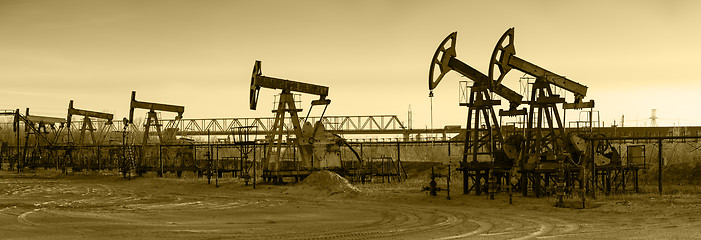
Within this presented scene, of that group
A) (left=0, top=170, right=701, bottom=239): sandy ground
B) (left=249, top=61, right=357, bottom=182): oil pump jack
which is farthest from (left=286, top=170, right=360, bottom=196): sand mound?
(left=249, top=61, right=357, bottom=182): oil pump jack

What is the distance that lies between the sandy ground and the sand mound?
0.91 ft

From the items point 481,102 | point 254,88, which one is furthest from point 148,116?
point 481,102

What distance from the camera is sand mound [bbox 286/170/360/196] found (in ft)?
83.6

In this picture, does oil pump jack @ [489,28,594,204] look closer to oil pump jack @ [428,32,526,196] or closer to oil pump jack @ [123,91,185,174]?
oil pump jack @ [428,32,526,196]

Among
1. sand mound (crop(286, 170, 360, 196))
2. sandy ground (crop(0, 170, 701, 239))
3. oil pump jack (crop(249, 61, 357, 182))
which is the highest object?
oil pump jack (crop(249, 61, 357, 182))

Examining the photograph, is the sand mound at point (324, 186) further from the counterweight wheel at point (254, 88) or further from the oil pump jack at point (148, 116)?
the oil pump jack at point (148, 116)

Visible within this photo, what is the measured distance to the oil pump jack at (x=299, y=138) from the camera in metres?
29.5

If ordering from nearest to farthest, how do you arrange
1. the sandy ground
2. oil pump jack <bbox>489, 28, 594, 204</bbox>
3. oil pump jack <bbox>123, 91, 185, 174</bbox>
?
the sandy ground → oil pump jack <bbox>489, 28, 594, 204</bbox> → oil pump jack <bbox>123, 91, 185, 174</bbox>

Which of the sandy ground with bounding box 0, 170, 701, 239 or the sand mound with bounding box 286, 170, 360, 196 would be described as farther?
the sand mound with bounding box 286, 170, 360, 196

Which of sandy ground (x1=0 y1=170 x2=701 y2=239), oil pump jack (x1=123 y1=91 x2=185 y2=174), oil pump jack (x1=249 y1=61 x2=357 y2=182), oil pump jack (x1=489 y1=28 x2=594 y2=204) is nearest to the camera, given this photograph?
sandy ground (x1=0 y1=170 x2=701 y2=239)

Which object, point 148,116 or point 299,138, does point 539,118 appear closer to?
point 299,138

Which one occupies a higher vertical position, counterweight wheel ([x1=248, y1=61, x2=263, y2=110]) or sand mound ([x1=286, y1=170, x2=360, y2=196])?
counterweight wheel ([x1=248, y1=61, x2=263, y2=110])

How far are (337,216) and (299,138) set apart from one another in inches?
508

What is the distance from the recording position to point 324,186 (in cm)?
2647
